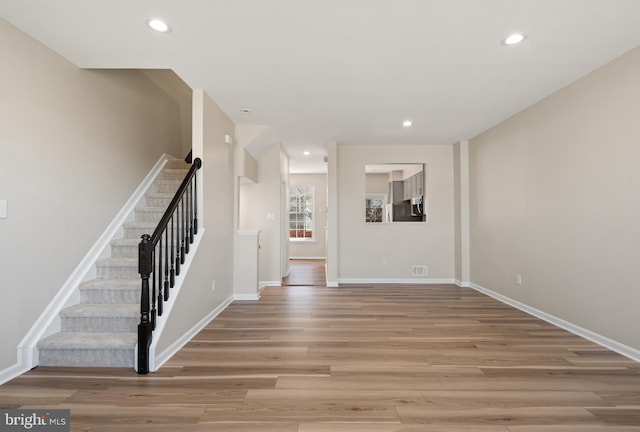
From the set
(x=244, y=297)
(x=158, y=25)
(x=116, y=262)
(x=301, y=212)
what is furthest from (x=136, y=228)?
(x=301, y=212)

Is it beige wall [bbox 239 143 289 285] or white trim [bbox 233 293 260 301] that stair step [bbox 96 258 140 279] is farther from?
beige wall [bbox 239 143 289 285]

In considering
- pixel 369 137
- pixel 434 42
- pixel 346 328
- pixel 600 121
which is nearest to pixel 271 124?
pixel 369 137

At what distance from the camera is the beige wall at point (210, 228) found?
2874mm

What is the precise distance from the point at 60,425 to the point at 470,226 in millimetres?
5493

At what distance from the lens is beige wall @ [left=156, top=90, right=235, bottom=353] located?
9.43 ft

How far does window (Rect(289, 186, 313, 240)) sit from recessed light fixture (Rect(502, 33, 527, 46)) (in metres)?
7.55

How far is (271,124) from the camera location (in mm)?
4484

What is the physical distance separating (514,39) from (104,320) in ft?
13.1

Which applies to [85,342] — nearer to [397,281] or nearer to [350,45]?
[350,45]

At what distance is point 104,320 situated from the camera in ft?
8.36

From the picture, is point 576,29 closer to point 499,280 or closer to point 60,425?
point 499,280

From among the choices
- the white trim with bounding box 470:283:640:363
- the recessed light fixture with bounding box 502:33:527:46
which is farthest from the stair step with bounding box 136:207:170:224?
the white trim with bounding box 470:283:640:363

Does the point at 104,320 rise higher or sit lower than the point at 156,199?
lower

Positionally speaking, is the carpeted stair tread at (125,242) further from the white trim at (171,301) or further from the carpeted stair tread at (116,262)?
the white trim at (171,301)
